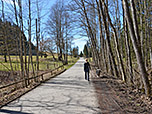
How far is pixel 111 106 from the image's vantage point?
4.95 meters

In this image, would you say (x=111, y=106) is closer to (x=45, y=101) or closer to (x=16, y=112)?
(x=45, y=101)

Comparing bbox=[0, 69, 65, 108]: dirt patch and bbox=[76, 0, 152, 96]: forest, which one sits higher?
bbox=[76, 0, 152, 96]: forest

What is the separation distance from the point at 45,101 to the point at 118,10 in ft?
37.1

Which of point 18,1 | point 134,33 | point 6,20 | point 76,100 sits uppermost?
point 18,1

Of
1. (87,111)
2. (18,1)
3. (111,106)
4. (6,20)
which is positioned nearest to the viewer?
(87,111)

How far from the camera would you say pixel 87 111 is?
15.1ft

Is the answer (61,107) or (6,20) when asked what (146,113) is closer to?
(61,107)

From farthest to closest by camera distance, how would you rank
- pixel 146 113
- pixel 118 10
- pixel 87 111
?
1. pixel 118 10
2. pixel 87 111
3. pixel 146 113

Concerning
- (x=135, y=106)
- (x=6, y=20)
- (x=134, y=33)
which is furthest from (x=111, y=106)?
(x=6, y=20)

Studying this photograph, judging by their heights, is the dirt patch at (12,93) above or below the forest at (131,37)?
below

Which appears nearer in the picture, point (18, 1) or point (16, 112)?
point (16, 112)

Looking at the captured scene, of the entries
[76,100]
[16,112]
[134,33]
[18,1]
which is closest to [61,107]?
[76,100]

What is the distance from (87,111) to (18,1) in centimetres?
761

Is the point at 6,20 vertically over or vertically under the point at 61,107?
over
